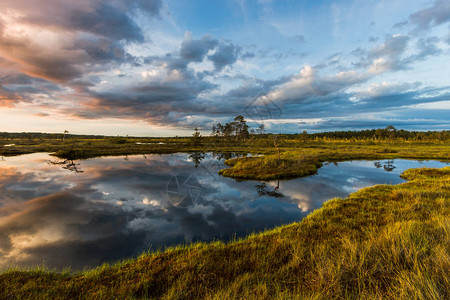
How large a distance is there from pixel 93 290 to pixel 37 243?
934cm

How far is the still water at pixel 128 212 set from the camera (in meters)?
10.5

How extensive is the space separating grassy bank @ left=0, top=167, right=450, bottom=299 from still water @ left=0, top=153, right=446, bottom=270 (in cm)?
354

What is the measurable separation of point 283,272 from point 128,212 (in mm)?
14199

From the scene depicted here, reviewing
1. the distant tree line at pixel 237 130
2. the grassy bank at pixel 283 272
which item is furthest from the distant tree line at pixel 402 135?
the grassy bank at pixel 283 272

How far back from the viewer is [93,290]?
17.9 ft

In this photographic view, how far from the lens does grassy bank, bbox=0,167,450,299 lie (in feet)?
14.9

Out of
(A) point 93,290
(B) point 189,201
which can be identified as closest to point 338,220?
(A) point 93,290

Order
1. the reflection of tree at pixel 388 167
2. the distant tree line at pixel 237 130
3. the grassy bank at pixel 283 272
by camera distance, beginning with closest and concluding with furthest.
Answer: the grassy bank at pixel 283 272
the reflection of tree at pixel 388 167
the distant tree line at pixel 237 130

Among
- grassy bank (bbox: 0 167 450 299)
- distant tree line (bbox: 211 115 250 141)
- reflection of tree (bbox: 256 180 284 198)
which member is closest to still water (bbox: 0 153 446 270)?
reflection of tree (bbox: 256 180 284 198)

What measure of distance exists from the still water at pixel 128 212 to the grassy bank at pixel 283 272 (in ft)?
11.6

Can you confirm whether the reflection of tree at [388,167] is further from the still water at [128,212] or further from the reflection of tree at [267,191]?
the reflection of tree at [267,191]

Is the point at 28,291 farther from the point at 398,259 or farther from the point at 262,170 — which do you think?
the point at 262,170

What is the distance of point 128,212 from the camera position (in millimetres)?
15562

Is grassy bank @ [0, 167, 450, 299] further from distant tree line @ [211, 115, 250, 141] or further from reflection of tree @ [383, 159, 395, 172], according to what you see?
distant tree line @ [211, 115, 250, 141]
